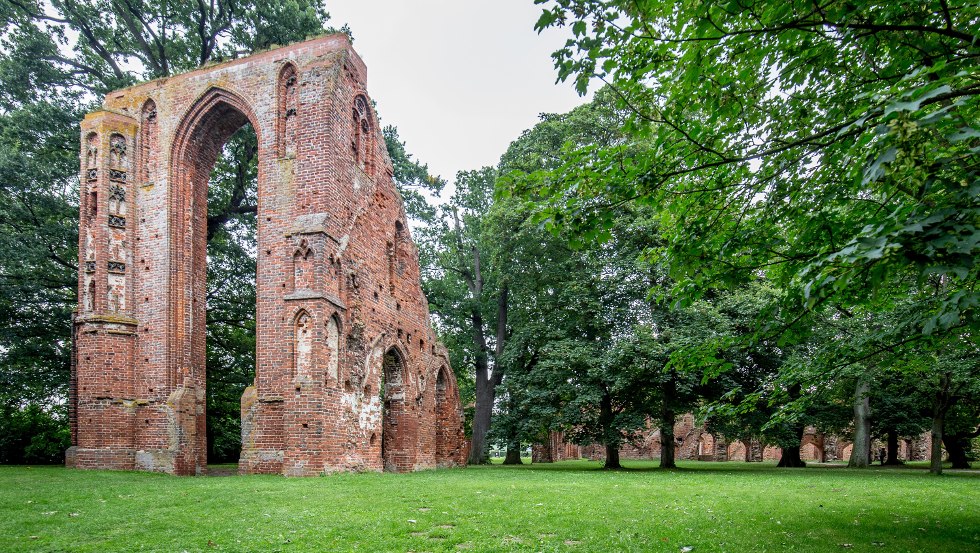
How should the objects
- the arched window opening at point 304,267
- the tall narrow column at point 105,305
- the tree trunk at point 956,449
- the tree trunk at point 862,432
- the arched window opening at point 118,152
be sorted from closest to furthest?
1. the arched window opening at point 304,267
2. the tall narrow column at point 105,305
3. the arched window opening at point 118,152
4. the tree trunk at point 862,432
5. the tree trunk at point 956,449

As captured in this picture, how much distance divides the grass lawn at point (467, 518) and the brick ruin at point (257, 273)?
3397mm

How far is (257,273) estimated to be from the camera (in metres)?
14.9

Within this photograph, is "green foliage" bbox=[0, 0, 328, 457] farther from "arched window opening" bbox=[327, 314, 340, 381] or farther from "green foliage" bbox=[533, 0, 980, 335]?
"green foliage" bbox=[533, 0, 980, 335]

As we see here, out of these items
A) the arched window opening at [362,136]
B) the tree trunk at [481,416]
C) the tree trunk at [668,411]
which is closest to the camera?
the arched window opening at [362,136]

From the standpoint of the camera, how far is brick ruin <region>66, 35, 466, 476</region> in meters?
14.0

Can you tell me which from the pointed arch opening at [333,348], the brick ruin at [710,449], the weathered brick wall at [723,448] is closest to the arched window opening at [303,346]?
the pointed arch opening at [333,348]

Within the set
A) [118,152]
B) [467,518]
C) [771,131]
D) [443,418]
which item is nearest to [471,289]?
[443,418]

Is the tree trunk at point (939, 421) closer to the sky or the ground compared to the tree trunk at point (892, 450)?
closer to the sky

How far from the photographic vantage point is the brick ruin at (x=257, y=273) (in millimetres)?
14008

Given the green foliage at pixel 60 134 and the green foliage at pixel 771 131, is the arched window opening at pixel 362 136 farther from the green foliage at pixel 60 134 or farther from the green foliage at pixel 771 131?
the green foliage at pixel 771 131

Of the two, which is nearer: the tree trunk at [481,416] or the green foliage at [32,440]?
the green foliage at [32,440]

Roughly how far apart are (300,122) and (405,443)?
9.48m

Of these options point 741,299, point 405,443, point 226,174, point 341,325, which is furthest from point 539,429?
point 226,174

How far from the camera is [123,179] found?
16.2 metres
